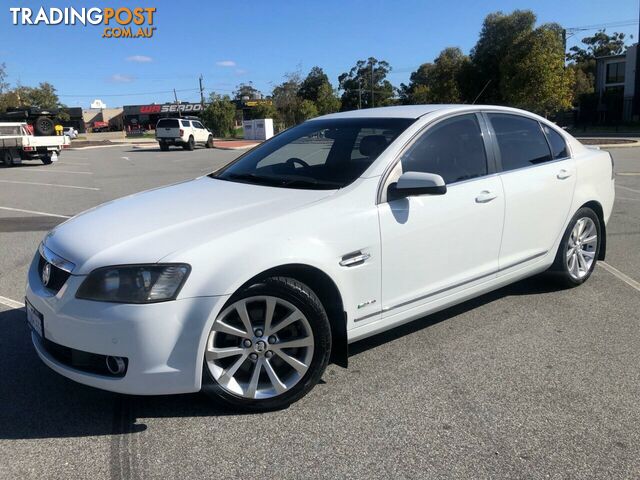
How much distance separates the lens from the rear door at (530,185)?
4.29 meters

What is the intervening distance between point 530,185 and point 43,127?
2939 cm

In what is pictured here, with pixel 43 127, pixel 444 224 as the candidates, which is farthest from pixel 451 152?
pixel 43 127

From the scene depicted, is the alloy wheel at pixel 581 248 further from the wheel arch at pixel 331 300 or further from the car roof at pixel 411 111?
the wheel arch at pixel 331 300

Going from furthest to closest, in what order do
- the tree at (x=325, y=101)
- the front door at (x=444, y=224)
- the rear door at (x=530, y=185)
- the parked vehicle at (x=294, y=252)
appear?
the tree at (x=325, y=101) < the rear door at (x=530, y=185) < the front door at (x=444, y=224) < the parked vehicle at (x=294, y=252)

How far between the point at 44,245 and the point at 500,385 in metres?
2.81

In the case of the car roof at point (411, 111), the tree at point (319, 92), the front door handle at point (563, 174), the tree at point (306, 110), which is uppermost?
the tree at point (319, 92)

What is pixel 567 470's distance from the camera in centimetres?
259

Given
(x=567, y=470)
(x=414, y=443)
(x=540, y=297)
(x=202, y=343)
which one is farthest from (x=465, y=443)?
(x=540, y=297)

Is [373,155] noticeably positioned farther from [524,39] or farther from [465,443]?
[524,39]

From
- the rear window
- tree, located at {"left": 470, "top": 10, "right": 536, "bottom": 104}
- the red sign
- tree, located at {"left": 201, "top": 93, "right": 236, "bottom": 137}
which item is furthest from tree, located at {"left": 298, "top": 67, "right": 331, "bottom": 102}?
the red sign

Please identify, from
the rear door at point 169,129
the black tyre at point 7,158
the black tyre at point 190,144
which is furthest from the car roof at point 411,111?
the black tyre at point 190,144

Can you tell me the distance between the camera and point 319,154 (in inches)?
171

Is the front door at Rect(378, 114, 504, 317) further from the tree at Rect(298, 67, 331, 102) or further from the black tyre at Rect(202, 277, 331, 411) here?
the tree at Rect(298, 67, 331, 102)

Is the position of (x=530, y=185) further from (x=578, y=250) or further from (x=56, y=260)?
(x=56, y=260)
